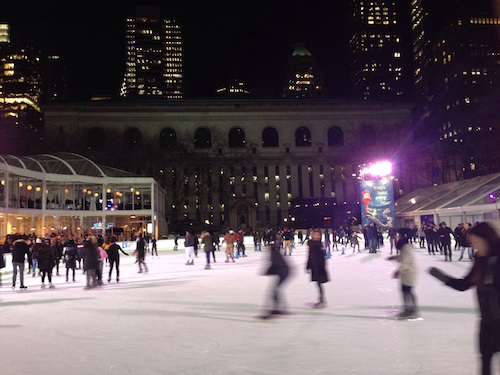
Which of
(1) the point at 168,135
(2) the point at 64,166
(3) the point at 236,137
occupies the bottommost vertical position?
(2) the point at 64,166

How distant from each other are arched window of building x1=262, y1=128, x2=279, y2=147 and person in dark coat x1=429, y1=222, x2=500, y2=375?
7900 cm

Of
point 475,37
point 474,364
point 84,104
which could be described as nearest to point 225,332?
point 474,364

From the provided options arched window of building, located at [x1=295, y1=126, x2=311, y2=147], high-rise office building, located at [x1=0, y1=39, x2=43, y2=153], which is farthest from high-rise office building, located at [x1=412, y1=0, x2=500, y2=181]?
high-rise office building, located at [x1=0, y1=39, x2=43, y2=153]

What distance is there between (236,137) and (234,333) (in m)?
76.0

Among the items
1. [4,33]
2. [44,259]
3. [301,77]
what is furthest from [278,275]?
[301,77]

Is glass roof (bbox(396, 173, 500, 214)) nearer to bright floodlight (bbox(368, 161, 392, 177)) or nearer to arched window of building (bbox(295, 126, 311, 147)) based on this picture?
bright floodlight (bbox(368, 161, 392, 177))

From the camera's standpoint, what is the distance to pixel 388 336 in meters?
6.09

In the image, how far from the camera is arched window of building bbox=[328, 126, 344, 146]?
82.8 m

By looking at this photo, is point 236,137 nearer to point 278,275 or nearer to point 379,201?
point 379,201

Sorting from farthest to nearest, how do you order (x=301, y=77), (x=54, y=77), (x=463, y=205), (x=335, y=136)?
(x=301, y=77)
(x=54, y=77)
(x=335, y=136)
(x=463, y=205)

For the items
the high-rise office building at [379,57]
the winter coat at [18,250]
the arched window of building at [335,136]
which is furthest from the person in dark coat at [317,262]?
the high-rise office building at [379,57]

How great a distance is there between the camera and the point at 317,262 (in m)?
8.72

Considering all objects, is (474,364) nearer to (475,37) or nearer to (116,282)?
(116,282)

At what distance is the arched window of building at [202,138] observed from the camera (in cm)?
8012
